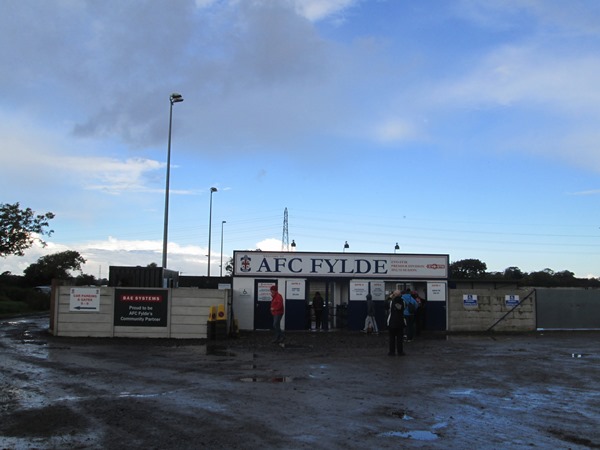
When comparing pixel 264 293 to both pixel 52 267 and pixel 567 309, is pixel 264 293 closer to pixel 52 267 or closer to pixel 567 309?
pixel 567 309

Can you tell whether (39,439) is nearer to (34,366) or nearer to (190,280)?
(34,366)

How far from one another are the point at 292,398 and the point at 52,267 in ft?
242

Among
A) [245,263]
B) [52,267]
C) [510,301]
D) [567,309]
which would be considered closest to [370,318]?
[245,263]

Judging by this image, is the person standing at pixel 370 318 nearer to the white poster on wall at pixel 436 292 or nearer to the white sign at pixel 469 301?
the white poster on wall at pixel 436 292

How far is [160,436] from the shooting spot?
21.7ft

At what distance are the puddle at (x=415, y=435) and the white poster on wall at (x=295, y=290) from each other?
17.7 meters

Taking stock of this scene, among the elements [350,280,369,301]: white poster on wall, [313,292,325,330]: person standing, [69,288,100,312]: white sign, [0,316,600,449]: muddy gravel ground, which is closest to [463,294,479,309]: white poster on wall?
[350,280,369,301]: white poster on wall

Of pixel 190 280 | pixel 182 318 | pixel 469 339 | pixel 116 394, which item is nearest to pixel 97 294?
pixel 182 318

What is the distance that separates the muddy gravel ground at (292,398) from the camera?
667cm

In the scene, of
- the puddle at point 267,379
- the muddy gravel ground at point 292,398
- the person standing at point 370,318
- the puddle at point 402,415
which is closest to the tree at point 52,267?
the person standing at point 370,318

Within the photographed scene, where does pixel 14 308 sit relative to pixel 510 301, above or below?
below

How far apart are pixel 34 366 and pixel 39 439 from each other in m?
6.19

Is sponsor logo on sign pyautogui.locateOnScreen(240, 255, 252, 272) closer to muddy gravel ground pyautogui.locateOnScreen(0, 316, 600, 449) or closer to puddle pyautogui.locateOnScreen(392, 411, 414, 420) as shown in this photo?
muddy gravel ground pyautogui.locateOnScreen(0, 316, 600, 449)

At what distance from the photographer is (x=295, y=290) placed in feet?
80.9
